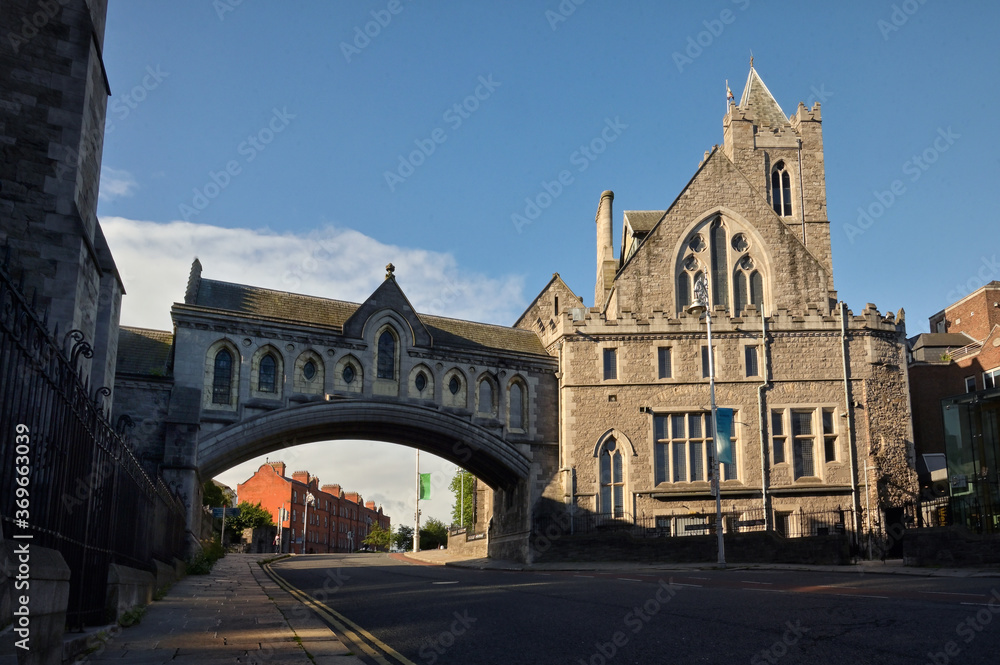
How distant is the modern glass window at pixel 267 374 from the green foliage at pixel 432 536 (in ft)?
144

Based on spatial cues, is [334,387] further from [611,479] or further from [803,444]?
[803,444]

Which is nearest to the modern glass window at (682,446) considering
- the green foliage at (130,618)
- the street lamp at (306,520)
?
the green foliage at (130,618)

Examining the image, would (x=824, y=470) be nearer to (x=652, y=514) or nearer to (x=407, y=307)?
(x=652, y=514)

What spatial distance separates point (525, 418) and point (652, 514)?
5826 mm

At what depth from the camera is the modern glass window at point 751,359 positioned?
32.3m

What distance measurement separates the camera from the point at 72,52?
14.8 metres

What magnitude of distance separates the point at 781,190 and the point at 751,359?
13.5 m

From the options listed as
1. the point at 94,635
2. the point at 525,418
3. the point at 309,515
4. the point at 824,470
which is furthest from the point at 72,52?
the point at 309,515

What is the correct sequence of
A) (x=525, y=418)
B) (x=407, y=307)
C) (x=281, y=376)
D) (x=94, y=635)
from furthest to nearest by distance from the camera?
1. (x=525, y=418)
2. (x=407, y=307)
3. (x=281, y=376)
4. (x=94, y=635)

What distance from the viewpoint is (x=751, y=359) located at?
3250cm

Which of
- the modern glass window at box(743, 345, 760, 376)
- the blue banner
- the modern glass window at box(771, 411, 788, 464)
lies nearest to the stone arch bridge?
the blue banner

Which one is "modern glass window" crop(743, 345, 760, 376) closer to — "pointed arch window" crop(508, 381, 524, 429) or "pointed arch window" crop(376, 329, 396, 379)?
"pointed arch window" crop(508, 381, 524, 429)

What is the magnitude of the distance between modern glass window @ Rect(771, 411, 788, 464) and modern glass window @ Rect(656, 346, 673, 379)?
4053 mm

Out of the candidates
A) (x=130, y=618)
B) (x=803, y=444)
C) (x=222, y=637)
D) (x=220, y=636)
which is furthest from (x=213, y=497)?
(x=222, y=637)
